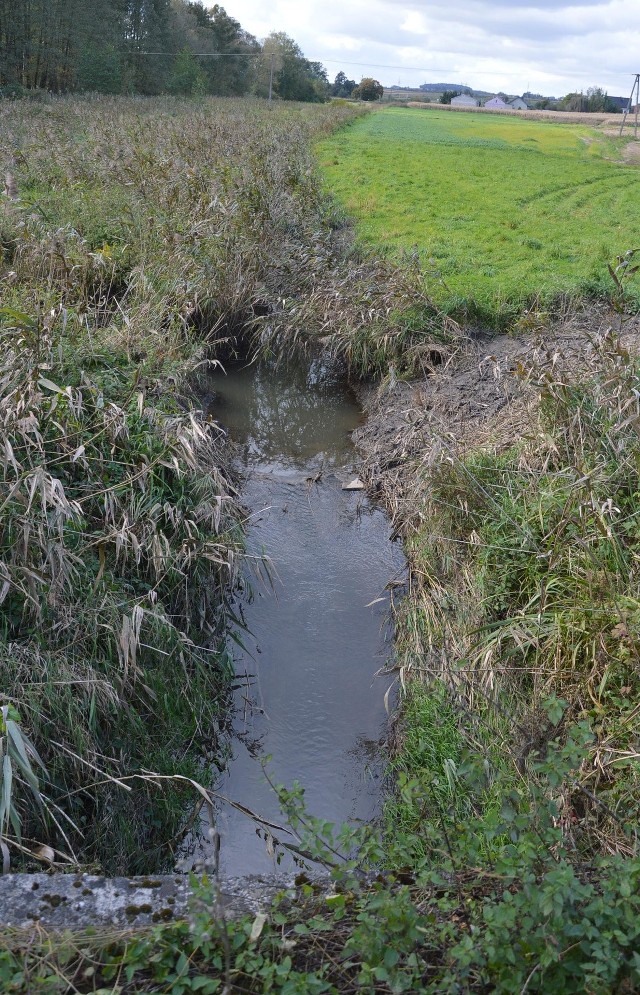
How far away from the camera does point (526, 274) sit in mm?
9359

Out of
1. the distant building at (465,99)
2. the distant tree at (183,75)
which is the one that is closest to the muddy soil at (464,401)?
the distant tree at (183,75)

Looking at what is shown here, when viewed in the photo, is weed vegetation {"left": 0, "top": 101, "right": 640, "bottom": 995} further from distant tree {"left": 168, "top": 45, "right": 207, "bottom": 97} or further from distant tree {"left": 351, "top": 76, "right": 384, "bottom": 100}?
distant tree {"left": 351, "top": 76, "right": 384, "bottom": 100}

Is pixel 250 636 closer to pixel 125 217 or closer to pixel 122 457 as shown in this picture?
pixel 122 457

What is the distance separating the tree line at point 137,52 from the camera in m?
26.7

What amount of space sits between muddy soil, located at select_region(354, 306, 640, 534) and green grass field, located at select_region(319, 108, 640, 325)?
965 mm

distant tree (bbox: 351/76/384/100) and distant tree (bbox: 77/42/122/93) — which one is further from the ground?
distant tree (bbox: 351/76/384/100)

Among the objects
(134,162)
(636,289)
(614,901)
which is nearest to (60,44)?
(134,162)

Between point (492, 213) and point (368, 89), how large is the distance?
6510 cm

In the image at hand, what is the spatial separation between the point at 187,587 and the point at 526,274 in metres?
6.89

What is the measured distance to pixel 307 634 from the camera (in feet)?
16.2

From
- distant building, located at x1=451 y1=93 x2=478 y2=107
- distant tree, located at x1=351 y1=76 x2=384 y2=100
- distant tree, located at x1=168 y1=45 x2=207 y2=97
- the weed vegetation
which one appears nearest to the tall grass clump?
the weed vegetation

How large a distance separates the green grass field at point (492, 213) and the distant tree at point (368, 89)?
50.4 metres

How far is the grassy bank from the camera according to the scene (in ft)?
10.9

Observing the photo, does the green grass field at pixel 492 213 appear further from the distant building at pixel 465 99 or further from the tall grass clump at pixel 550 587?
the distant building at pixel 465 99
